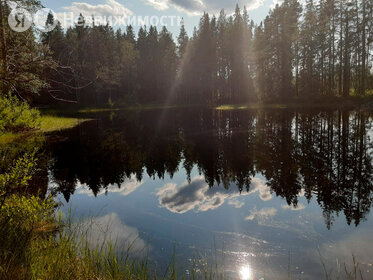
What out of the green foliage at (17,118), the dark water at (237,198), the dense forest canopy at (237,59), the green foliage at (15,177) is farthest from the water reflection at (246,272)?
the dense forest canopy at (237,59)

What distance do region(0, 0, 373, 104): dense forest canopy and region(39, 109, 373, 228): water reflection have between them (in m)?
27.2

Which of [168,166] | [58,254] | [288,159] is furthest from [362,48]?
[58,254]

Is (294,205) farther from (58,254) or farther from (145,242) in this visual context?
(58,254)

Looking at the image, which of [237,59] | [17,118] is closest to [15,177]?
[17,118]

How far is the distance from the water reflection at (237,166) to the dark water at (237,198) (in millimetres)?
49

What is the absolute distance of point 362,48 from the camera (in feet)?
145

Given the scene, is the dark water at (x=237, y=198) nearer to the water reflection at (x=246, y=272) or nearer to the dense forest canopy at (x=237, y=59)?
the water reflection at (x=246, y=272)

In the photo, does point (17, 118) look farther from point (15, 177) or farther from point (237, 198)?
point (237, 198)

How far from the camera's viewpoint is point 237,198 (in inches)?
353

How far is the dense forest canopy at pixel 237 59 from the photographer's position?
45.7 meters

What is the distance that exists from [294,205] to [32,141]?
17335 mm

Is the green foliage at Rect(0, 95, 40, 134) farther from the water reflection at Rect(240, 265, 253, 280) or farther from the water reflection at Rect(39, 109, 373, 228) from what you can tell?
the water reflection at Rect(240, 265, 253, 280)

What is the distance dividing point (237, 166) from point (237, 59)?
194 feet

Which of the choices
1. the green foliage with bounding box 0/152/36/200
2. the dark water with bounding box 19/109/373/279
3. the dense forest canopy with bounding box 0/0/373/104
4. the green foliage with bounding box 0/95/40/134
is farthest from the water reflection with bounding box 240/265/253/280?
the dense forest canopy with bounding box 0/0/373/104
